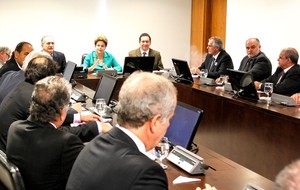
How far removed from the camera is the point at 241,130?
3881mm

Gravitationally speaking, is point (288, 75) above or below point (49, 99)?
below

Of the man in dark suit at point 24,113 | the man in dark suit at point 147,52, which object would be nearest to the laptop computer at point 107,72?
the man in dark suit at point 147,52

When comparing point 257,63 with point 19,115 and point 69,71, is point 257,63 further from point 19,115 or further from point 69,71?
point 19,115

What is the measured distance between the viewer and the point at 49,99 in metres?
1.97

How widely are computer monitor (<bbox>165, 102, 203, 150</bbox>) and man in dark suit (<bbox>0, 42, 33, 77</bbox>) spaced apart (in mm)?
2487

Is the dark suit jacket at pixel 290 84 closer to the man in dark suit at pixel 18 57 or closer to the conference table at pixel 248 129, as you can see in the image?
the conference table at pixel 248 129

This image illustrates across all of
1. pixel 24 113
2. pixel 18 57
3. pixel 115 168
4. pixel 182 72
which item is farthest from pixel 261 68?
pixel 115 168

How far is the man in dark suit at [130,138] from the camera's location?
4.08ft

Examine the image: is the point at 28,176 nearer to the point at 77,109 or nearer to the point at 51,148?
the point at 51,148

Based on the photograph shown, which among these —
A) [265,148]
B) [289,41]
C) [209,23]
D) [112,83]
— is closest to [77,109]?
[112,83]

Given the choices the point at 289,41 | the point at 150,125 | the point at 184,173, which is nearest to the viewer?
the point at 150,125

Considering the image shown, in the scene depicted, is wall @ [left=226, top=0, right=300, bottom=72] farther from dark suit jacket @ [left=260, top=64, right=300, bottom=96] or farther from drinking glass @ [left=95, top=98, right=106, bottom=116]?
drinking glass @ [left=95, top=98, right=106, bottom=116]

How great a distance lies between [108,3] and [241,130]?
15.2ft

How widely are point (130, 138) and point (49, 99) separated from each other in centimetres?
79
